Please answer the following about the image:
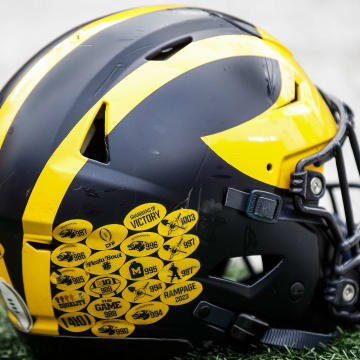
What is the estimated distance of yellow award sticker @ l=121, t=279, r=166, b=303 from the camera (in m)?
1.38

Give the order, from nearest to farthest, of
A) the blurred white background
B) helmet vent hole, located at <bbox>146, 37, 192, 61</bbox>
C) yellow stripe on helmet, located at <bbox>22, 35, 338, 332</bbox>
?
yellow stripe on helmet, located at <bbox>22, 35, 338, 332</bbox> < helmet vent hole, located at <bbox>146, 37, 192, 61</bbox> < the blurred white background

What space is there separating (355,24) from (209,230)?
14.9ft

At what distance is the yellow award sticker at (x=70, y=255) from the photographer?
4.37 feet

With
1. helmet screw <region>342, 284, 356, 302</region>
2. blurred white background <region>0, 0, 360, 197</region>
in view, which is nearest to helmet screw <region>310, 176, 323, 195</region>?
helmet screw <region>342, 284, 356, 302</region>

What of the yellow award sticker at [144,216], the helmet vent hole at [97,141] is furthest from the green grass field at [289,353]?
the helmet vent hole at [97,141]

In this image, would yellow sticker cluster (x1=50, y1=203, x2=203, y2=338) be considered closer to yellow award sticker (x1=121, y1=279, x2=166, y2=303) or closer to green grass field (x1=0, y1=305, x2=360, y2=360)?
yellow award sticker (x1=121, y1=279, x2=166, y2=303)

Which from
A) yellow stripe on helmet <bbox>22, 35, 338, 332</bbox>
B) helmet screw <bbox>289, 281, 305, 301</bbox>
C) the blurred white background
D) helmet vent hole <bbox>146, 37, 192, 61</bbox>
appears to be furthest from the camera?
the blurred white background

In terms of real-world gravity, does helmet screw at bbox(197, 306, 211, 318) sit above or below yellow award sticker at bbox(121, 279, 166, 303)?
below

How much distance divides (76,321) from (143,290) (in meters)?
0.19

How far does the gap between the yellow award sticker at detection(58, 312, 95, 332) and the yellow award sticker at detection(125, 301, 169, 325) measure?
0.09 m

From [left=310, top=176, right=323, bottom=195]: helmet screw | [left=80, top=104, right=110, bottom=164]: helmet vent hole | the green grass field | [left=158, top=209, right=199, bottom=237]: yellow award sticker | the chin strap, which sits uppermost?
[left=80, top=104, right=110, bottom=164]: helmet vent hole

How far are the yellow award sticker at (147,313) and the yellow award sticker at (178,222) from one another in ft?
0.63

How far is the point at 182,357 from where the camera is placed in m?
1.57

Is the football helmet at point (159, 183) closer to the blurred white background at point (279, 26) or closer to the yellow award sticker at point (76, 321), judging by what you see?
→ the yellow award sticker at point (76, 321)
